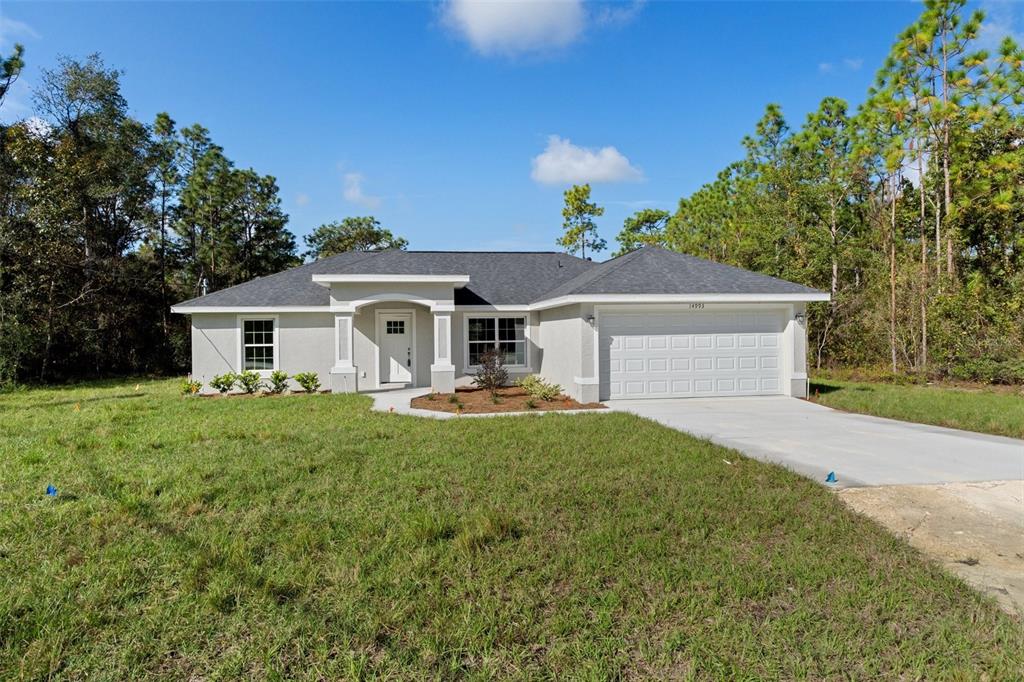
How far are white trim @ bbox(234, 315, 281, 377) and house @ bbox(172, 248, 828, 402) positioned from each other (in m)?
0.04

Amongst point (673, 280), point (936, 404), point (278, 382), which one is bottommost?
point (936, 404)

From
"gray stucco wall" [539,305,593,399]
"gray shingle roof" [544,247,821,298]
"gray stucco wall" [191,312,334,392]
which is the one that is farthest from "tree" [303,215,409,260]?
"gray shingle roof" [544,247,821,298]

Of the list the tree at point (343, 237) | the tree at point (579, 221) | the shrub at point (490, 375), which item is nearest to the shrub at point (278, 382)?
the shrub at point (490, 375)

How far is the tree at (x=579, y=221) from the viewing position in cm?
3180

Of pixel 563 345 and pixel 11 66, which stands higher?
pixel 11 66

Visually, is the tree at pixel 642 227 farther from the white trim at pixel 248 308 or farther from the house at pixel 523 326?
the white trim at pixel 248 308

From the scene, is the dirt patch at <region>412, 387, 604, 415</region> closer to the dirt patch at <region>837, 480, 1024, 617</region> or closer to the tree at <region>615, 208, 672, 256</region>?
the dirt patch at <region>837, 480, 1024, 617</region>

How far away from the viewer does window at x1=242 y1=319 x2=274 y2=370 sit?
599 inches

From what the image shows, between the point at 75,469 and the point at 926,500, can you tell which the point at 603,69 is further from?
the point at 75,469

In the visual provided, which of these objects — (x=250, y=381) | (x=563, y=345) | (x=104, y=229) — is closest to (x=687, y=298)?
(x=563, y=345)

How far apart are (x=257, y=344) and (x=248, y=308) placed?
116 centimetres

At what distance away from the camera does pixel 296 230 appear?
31.3 metres

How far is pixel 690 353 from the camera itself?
508 inches

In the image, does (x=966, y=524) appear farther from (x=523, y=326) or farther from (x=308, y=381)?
(x=308, y=381)
